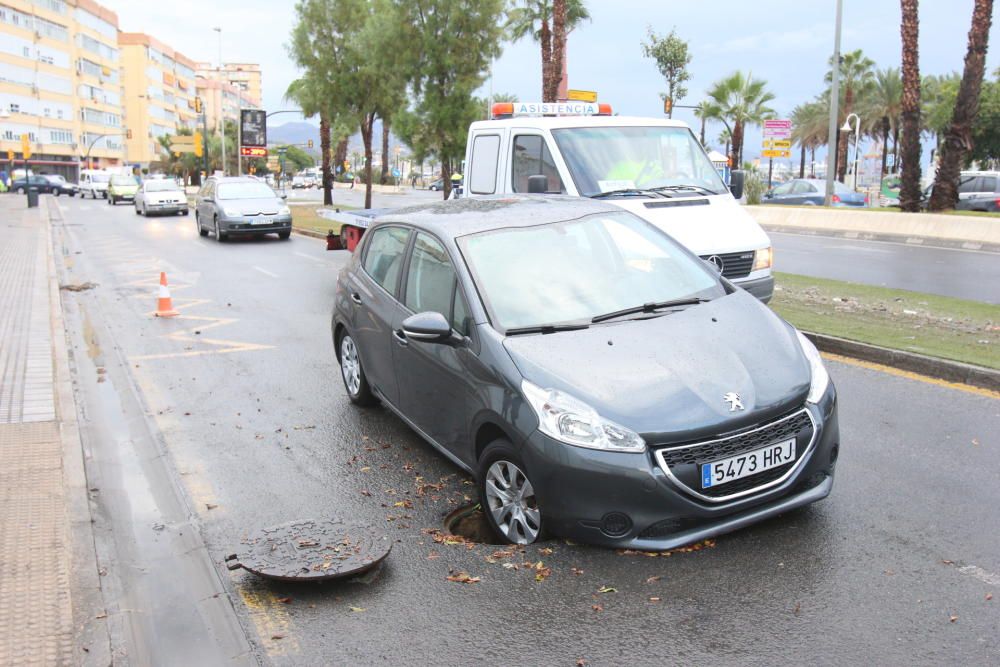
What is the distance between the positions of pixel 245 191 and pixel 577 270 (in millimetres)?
20957

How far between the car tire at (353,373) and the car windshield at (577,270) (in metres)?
2.00

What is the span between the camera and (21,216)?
121 feet

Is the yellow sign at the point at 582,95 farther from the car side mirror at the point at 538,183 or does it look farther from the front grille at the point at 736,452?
the front grille at the point at 736,452

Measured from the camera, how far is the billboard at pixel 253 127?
212ft

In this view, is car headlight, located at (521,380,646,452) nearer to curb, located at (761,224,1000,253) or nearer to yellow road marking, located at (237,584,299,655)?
yellow road marking, located at (237,584,299,655)

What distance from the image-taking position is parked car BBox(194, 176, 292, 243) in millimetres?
23484

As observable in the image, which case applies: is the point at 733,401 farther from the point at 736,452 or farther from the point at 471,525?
the point at 471,525

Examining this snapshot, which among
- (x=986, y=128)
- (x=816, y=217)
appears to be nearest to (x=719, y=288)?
(x=816, y=217)

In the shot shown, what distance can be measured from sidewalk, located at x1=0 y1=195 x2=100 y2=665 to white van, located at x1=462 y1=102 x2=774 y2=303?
5041 mm

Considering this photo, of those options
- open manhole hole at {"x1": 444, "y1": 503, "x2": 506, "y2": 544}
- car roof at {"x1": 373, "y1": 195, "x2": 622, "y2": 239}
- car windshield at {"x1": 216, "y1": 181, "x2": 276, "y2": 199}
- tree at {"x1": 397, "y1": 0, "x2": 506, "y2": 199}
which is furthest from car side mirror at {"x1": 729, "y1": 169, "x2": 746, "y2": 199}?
car windshield at {"x1": 216, "y1": 181, "x2": 276, "y2": 199}

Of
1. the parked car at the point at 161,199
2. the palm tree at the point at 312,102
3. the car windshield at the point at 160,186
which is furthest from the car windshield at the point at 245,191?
the car windshield at the point at 160,186

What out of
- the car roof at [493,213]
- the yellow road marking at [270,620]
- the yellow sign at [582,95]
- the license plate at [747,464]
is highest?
the yellow sign at [582,95]

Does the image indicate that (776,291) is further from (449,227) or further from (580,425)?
(580,425)

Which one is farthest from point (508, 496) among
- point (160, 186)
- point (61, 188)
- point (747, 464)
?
point (61, 188)
